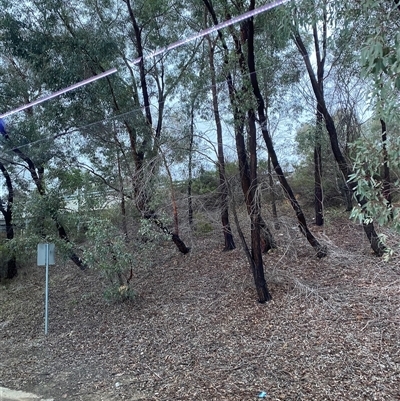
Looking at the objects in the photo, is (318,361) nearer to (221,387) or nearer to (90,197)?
(221,387)

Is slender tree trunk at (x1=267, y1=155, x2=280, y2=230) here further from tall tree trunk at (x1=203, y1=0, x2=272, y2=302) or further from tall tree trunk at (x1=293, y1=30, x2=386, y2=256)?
tall tree trunk at (x1=293, y1=30, x2=386, y2=256)

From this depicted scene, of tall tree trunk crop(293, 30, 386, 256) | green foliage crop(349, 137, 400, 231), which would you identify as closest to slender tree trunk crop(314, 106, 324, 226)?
tall tree trunk crop(293, 30, 386, 256)

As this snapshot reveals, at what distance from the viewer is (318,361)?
4820mm

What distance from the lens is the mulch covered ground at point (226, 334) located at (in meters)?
4.54

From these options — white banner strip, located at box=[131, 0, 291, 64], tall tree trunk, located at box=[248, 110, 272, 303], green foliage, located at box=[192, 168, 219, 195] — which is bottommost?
tall tree trunk, located at box=[248, 110, 272, 303]

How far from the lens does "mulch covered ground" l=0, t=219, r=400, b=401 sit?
4.54 m

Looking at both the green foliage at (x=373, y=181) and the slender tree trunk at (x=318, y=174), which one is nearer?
the green foliage at (x=373, y=181)

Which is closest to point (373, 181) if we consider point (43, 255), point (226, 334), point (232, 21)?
point (226, 334)

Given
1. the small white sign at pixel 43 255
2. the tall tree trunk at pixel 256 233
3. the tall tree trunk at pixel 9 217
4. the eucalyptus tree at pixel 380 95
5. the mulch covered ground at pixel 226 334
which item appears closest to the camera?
the eucalyptus tree at pixel 380 95

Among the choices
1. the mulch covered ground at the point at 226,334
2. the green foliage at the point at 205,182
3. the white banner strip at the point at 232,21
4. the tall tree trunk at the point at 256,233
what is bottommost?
the mulch covered ground at the point at 226,334

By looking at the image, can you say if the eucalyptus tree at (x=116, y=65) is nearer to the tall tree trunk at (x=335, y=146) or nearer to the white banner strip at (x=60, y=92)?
the white banner strip at (x=60, y=92)

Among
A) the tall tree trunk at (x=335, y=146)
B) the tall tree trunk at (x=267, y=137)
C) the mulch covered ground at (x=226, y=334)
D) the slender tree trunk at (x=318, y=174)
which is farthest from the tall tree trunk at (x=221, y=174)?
the slender tree trunk at (x=318, y=174)

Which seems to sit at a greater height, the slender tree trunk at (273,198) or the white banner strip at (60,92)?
the white banner strip at (60,92)

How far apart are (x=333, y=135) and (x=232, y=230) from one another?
11.4 feet
